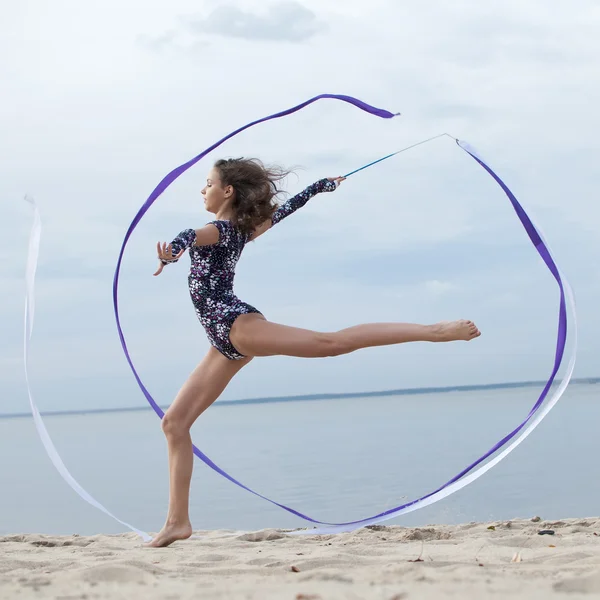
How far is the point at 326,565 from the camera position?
3.68 m

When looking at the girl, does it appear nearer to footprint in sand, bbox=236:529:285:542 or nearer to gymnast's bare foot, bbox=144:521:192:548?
gymnast's bare foot, bbox=144:521:192:548

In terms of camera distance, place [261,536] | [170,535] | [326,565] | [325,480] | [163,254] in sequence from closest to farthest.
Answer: [326,565] < [163,254] < [170,535] < [261,536] < [325,480]

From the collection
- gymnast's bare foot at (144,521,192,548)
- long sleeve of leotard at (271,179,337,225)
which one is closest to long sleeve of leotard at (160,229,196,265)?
long sleeve of leotard at (271,179,337,225)

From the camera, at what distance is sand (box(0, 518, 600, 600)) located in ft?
9.82

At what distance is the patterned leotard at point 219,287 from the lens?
15.7 feet

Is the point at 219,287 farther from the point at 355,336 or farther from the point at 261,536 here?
the point at 261,536

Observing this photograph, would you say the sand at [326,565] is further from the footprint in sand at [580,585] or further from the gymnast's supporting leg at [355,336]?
the gymnast's supporting leg at [355,336]

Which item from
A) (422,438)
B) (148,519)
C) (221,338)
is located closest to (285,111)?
(221,338)

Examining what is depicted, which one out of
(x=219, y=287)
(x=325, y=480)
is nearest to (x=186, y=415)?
Result: (x=219, y=287)

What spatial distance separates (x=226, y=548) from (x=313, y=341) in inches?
47.3

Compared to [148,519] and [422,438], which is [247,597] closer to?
[148,519]

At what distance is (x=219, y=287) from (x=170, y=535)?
4.63 feet

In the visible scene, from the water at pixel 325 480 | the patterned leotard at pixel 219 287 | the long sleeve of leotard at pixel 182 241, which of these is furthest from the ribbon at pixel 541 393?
the water at pixel 325 480

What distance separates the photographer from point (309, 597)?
288 centimetres
